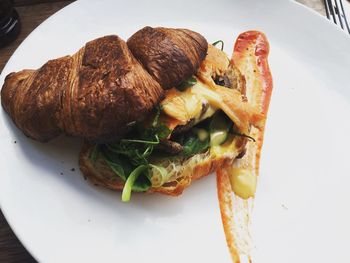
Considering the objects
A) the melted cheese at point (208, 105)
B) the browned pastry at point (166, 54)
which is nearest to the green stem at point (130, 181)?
the melted cheese at point (208, 105)

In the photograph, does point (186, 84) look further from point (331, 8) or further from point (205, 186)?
point (331, 8)

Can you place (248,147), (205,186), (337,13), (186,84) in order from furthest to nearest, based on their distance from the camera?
1. (337,13)
2. (248,147)
3. (205,186)
4. (186,84)

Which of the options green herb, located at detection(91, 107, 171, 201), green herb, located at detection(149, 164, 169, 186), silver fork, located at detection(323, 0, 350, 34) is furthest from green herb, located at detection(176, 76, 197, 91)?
silver fork, located at detection(323, 0, 350, 34)

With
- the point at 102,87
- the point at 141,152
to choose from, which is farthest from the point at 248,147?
the point at 102,87

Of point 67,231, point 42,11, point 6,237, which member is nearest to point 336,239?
point 67,231

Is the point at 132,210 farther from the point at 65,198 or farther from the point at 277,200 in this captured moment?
the point at 277,200

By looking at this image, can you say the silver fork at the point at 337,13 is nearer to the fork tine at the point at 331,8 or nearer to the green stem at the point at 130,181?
the fork tine at the point at 331,8

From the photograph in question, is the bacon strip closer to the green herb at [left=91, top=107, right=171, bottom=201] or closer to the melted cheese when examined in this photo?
the melted cheese
